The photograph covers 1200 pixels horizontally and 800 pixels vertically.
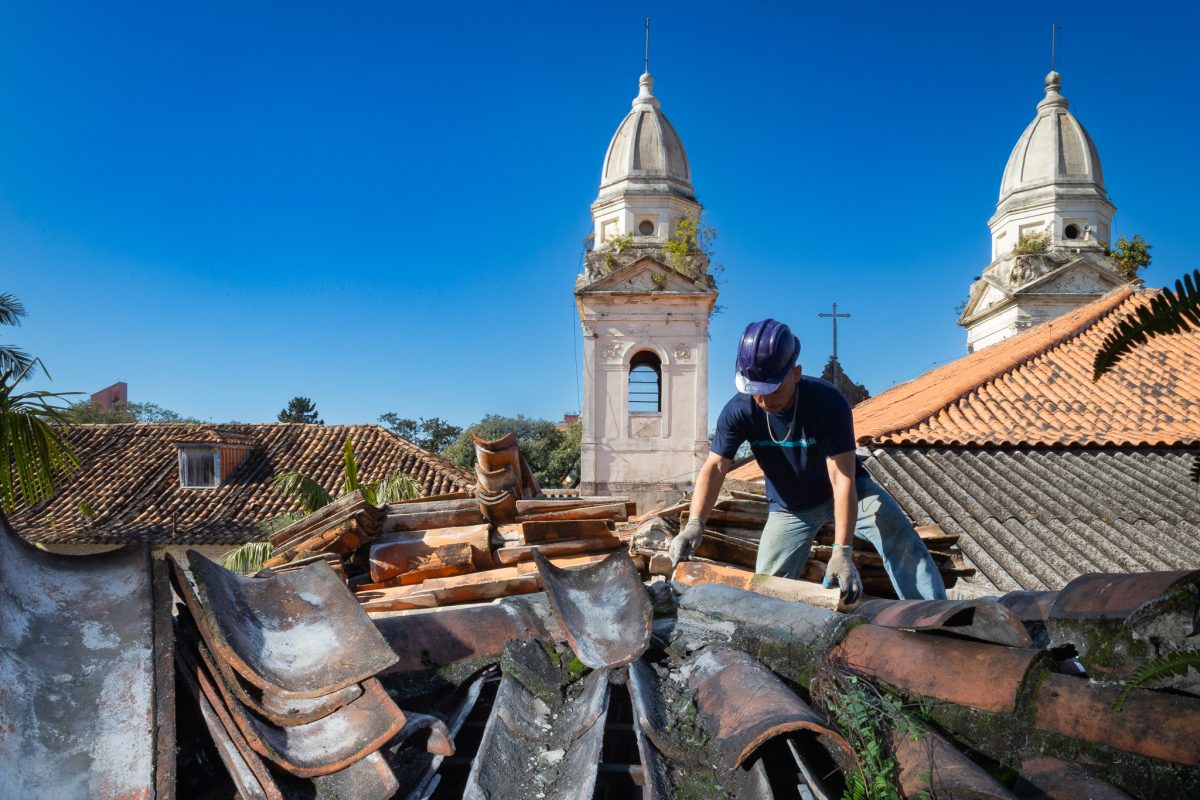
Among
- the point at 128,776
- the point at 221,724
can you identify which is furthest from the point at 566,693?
the point at 128,776

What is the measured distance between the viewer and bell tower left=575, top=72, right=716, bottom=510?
18016 millimetres

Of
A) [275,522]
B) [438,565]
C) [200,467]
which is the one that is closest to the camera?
Result: [438,565]

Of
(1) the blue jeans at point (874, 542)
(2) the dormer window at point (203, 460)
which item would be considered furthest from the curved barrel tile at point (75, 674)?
(2) the dormer window at point (203, 460)

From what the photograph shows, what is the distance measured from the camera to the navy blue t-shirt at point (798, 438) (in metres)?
4.43

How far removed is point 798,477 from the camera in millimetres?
4605

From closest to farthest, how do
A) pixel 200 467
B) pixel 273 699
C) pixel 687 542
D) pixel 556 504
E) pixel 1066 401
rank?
pixel 273 699 → pixel 687 542 → pixel 556 504 → pixel 1066 401 → pixel 200 467

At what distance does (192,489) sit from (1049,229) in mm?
21605

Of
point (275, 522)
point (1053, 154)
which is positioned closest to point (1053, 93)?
point (1053, 154)

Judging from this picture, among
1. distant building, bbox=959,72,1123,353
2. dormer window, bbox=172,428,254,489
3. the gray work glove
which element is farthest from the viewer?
dormer window, bbox=172,428,254,489

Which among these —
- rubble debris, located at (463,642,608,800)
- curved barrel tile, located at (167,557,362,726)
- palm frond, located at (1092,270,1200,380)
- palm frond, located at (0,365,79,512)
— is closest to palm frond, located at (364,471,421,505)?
palm frond, located at (0,365,79,512)

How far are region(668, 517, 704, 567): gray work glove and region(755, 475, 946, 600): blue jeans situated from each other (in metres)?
0.44

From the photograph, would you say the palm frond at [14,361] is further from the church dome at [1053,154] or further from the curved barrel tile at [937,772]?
the church dome at [1053,154]

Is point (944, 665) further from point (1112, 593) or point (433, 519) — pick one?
point (433, 519)

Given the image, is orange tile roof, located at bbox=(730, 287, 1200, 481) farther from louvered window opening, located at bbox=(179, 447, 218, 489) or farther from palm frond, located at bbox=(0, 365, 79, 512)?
louvered window opening, located at bbox=(179, 447, 218, 489)
